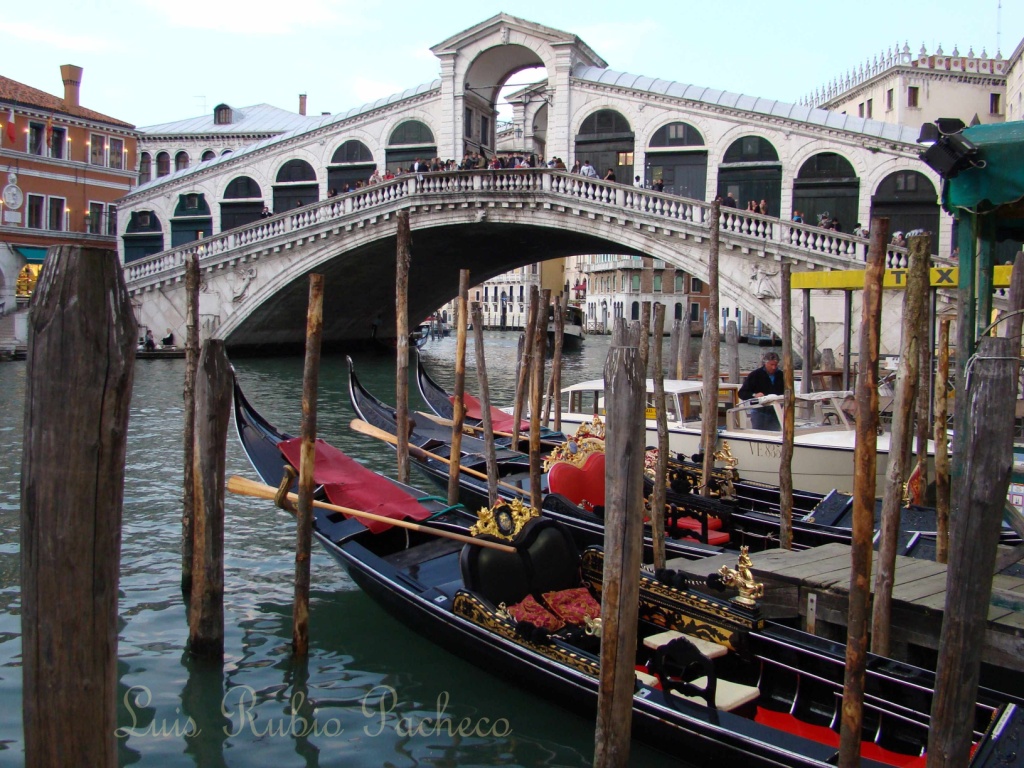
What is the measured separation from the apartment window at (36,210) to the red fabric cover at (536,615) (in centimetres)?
1930

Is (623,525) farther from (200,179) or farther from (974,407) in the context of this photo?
(200,179)

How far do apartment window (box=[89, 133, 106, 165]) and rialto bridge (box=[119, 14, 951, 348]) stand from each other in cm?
146

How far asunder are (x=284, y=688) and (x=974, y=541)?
259 centimetres

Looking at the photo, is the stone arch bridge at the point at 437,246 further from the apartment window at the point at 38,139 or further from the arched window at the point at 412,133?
the apartment window at the point at 38,139

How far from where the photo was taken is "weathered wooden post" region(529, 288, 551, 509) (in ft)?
15.1

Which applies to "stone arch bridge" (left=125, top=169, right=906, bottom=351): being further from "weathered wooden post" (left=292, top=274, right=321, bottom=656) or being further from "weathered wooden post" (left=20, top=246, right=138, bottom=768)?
"weathered wooden post" (left=20, top=246, right=138, bottom=768)

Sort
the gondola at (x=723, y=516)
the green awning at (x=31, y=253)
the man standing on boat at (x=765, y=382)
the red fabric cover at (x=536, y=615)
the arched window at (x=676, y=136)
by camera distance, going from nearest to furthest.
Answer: the red fabric cover at (x=536, y=615), the gondola at (x=723, y=516), the man standing on boat at (x=765, y=382), the arched window at (x=676, y=136), the green awning at (x=31, y=253)

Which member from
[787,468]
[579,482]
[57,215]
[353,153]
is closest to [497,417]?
[579,482]

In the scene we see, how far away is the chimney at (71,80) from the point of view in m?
20.6

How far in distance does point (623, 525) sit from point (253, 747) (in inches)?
63.0

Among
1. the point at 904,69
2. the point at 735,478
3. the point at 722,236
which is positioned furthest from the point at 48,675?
the point at 904,69

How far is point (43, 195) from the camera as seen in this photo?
1967cm

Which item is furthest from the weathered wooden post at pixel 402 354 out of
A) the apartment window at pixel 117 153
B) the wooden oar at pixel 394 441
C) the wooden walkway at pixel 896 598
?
the apartment window at pixel 117 153

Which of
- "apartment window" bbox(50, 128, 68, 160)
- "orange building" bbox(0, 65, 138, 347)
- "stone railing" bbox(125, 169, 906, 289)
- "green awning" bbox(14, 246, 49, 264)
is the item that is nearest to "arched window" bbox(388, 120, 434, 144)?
"stone railing" bbox(125, 169, 906, 289)
